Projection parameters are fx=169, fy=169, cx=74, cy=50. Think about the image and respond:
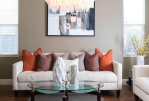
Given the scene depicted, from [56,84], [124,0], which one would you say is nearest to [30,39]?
[56,84]

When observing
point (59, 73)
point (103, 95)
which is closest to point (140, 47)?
point (103, 95)

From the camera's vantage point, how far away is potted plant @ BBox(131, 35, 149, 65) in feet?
14.8

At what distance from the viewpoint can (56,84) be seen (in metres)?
2.84

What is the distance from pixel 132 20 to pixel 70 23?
6.00 ft

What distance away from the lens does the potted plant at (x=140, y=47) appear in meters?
4.50

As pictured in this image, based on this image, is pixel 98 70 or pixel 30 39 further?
pixel 30 39

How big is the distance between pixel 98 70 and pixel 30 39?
2.13 m

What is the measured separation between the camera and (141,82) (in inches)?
122

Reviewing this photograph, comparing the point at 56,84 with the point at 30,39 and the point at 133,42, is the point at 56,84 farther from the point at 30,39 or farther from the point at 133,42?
the point at 133,42

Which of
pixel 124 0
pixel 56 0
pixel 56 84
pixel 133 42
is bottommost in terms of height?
pixel 56 84

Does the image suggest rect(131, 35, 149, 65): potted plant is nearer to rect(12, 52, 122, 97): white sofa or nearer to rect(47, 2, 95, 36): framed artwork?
rect(12, 52, 122, 97): white sofa

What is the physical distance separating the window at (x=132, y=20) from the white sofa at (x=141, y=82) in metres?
1.51

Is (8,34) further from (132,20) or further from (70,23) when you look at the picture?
(132,20)

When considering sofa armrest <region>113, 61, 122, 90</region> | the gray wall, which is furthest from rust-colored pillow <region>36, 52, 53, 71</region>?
sofa armrest <region>113, 61, 122, 90</region>
